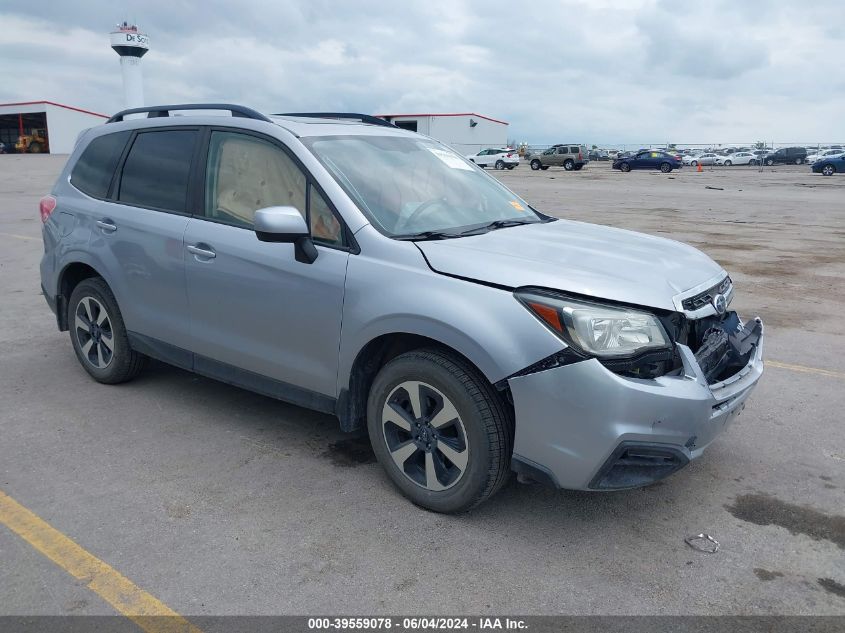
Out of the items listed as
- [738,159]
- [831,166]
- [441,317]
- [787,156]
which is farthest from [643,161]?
[441,317]

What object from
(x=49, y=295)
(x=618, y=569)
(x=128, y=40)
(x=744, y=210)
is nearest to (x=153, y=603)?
(x=618, y=569)

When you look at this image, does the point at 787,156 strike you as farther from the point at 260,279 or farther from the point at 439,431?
the point at 439,431

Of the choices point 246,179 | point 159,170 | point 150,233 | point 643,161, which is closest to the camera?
point 246,179

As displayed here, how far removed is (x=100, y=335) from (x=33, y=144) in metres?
78.1

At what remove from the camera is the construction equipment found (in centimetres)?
7180

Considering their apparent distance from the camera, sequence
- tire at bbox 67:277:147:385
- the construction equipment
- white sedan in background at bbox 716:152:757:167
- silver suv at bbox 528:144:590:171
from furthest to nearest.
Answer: the construction equipment, white sedan in background at bbox 716:152:757:167, silver suv at bbox 528:144:590:171, tire at bbox 67:277:147:385

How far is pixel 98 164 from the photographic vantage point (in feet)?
16.8

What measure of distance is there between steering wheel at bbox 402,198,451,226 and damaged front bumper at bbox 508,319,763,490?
3.70 feet

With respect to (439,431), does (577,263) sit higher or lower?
higher

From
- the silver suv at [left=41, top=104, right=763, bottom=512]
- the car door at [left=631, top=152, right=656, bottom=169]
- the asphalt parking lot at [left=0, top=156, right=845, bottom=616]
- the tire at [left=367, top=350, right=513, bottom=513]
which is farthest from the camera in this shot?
the car door at [left=631, top=152, right=656, bottom=169]

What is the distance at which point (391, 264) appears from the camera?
11.3ft

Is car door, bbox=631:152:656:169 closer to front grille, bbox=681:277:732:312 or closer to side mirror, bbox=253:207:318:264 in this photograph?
front grille, bbox=681:277:732:312

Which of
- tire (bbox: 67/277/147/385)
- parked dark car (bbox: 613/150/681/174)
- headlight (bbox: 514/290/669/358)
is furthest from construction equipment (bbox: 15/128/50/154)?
headlight (bbox: 514/290/669/358)

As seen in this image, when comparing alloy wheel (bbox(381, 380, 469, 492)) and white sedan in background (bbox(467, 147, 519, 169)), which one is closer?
alloy wheel (bbox(381, 380, 469, 492))
